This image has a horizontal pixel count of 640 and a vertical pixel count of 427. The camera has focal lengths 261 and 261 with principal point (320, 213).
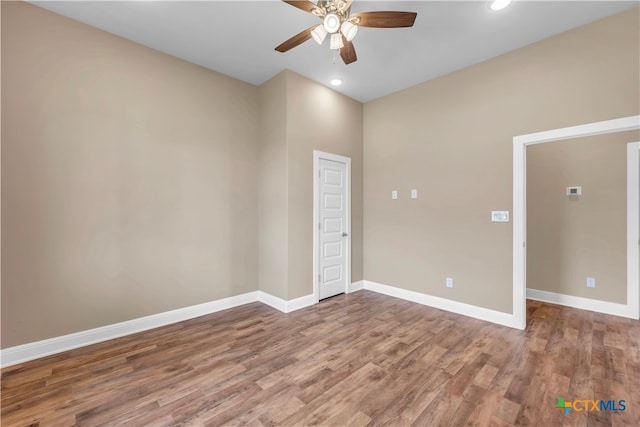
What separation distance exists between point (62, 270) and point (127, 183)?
103 cm

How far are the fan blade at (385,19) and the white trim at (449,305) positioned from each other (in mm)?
3289

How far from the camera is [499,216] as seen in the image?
3199 mm

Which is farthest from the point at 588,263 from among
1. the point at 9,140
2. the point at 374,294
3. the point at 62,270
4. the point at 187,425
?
the point at 9,140

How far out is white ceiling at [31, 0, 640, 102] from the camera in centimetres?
245

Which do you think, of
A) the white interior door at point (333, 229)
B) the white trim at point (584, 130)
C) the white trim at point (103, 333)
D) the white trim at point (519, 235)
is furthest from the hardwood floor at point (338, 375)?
the white trim at point (584, 130)

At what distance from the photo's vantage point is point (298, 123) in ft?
12.1

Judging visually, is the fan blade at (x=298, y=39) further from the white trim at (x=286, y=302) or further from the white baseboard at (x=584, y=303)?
the white baseboard at (x=584, y=303)

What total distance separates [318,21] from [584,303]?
4.99 metres

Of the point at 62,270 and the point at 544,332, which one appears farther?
the point at 544,332

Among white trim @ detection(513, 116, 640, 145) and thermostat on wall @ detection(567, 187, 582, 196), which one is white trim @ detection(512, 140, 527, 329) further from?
thermostat on wall @ detection(567, 187, 582, 196)

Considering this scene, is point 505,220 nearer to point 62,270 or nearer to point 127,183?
point 127,183

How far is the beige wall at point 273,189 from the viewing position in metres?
3.62

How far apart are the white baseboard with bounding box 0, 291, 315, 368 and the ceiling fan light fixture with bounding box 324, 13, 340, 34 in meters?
3.13

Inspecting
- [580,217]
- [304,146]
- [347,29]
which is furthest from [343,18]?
[580,217]
